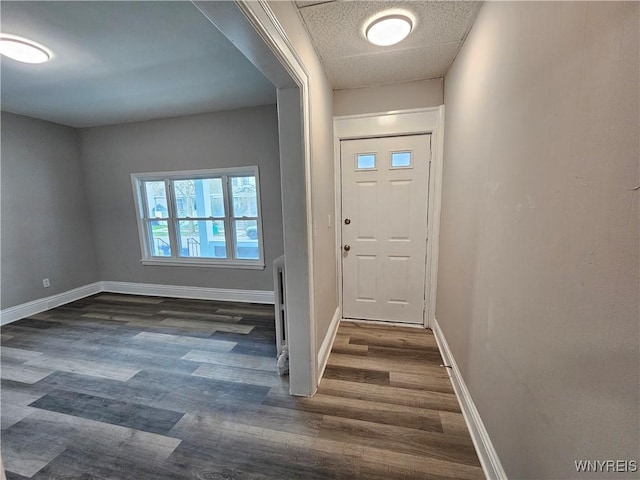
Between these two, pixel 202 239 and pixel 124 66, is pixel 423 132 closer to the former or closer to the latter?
pixel 124 66

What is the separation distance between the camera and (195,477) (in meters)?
1.31

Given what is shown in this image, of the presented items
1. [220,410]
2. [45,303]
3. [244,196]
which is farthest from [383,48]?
[45,303]

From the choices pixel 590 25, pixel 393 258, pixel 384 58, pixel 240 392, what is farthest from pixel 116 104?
pixel 590 25

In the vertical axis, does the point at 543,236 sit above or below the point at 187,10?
below

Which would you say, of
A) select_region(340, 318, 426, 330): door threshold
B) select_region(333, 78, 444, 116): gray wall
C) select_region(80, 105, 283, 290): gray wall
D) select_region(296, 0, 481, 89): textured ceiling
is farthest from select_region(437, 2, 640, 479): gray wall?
select_region(80, 105, 283, 290): gray wall

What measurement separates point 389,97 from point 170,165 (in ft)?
10.3

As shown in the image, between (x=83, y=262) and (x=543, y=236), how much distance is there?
5.62 meters

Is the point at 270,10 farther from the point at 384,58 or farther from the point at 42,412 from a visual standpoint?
the point at 42,412

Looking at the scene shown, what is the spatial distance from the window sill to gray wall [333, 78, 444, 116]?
2.31 metres

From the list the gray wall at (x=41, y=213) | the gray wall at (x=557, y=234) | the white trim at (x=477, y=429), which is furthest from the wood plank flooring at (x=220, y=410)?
the gray wall at (x=41, y=213)

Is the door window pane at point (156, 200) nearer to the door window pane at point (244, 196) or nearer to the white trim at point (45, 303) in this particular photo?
the door window pane at point (244, 196)

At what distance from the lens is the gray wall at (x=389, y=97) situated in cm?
243

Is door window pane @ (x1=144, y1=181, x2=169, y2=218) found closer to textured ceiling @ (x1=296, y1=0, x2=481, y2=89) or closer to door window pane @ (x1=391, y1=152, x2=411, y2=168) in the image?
textured ceiling @ (x1=296, y1=0, x2=481, y2=89)

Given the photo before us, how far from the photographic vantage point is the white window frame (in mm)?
3525
